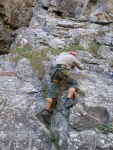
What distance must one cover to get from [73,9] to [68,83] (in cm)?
1351

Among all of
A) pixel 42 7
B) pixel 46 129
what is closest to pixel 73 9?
pixel 42 7

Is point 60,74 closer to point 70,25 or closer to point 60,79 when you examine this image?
point 60,79

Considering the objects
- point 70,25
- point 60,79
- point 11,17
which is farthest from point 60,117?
point 11,17

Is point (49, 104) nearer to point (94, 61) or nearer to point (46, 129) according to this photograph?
point (46, 129)

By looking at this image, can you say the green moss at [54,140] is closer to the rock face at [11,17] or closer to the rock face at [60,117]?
the rock face at [60,117]

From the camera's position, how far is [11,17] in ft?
94.4

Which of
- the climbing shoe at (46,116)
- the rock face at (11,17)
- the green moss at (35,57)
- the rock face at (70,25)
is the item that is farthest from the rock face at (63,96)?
the rock face at (11,17)

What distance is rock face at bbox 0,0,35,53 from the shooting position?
2734 cm

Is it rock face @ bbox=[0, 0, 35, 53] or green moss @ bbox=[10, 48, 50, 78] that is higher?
green moss @ bbox=[10, 48, 50, 78]

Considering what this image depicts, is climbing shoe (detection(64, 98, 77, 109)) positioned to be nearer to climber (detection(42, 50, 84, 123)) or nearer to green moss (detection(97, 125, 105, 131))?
climber (detection(42, 50, 84, 123))

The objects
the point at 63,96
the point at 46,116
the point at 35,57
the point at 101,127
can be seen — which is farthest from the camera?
the point at 35,57

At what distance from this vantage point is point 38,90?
1041 centimetres

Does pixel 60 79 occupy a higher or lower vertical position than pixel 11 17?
higher

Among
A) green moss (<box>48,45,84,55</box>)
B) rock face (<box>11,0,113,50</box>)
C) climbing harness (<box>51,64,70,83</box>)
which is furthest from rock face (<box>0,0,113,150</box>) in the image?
climbing harness (<box>51,64,70,83</box>)
